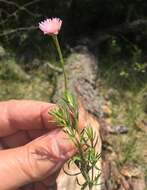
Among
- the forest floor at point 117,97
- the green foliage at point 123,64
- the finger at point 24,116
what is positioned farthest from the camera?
the green foliage at point 123,64

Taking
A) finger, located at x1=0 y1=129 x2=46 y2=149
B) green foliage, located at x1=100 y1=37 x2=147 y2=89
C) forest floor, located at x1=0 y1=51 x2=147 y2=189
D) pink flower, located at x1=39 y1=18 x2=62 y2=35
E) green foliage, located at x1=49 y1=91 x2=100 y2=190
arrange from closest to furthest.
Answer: pink flower, located at x1=39 y1=18 x2=62 y2=35
green foliage, located at x1=49 y1=91 x2=100 y2=190
finger, located at x1=0 y1=129 x2=46 y2=149
forest floor, located at x1=0 y1=51 x2=147 y2=189
green foliage, located at x1=100 y1=37 x2=147 y2=89

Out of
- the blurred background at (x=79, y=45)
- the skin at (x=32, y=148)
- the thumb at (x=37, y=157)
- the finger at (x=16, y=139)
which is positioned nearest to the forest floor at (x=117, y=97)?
the blurred background at (x=79, y=45)

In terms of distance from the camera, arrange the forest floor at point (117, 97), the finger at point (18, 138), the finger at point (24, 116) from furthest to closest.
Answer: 1. the forest floor at point (117, 97)
2. the finger at point (18, 138)
3. the finger at point (24, 116)

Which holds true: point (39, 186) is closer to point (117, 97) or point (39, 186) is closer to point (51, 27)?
point (51, 27)

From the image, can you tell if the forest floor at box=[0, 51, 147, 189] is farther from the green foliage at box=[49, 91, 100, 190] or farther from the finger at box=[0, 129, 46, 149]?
the green foliage at box=[49, 91, 100, 190]

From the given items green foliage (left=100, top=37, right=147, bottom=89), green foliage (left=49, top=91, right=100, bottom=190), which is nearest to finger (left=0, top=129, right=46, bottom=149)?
green foliage (left=49, top=91, right=100, bottom=190)

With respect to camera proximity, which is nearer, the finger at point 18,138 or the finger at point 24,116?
the finger at point 24,116

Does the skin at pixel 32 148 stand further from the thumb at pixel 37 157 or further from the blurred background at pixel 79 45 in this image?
the blurred background at pixel 79 45
